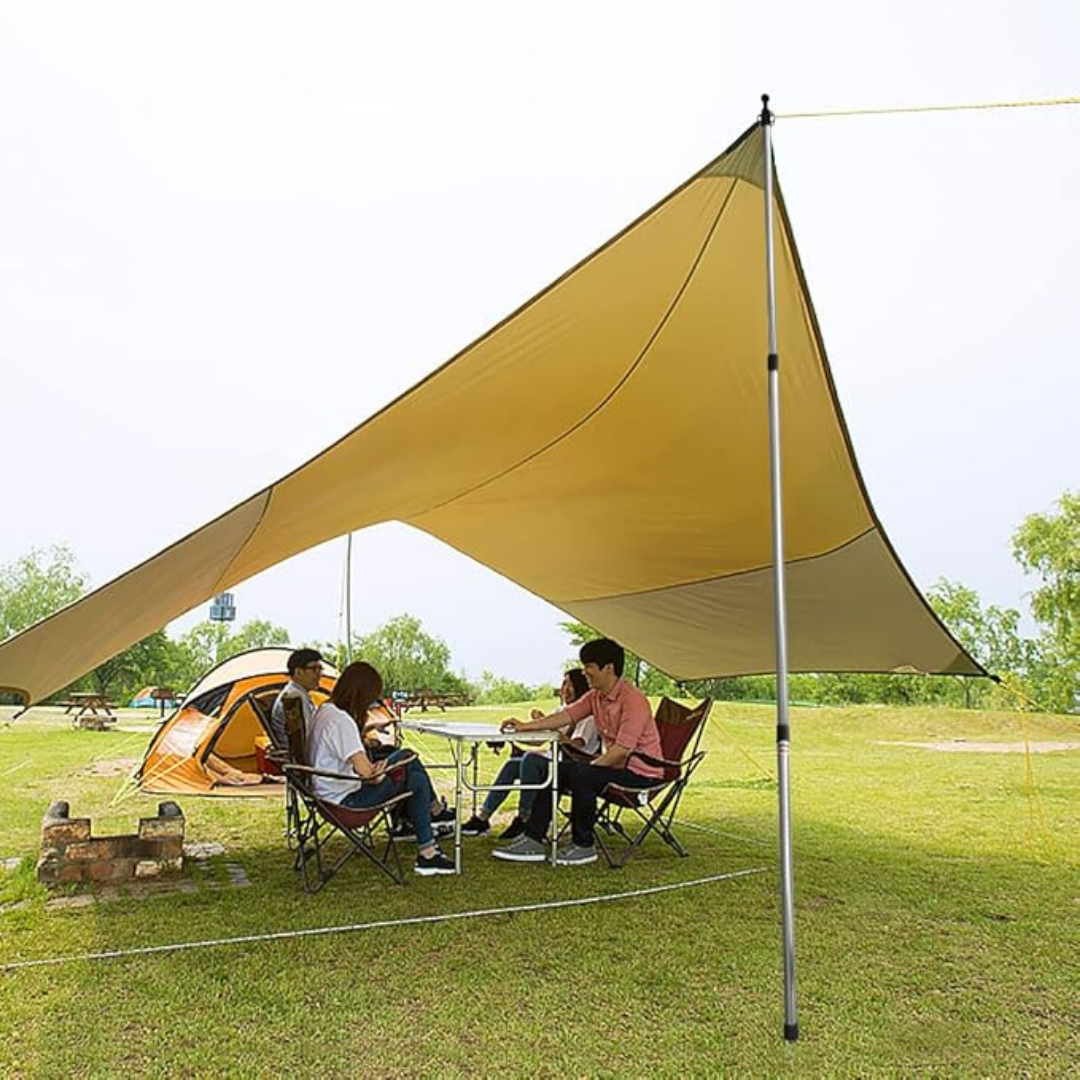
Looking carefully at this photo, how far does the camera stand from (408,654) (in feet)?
96.7

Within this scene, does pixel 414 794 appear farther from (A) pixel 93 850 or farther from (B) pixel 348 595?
(B) pixel 348 595

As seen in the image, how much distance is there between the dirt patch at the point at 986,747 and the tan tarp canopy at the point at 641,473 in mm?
6601

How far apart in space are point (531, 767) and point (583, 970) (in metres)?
1.77

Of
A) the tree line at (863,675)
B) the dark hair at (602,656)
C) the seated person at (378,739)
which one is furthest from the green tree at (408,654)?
the dark hair at (602,656)

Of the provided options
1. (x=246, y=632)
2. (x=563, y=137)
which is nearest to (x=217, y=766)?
(x=563, y=137)

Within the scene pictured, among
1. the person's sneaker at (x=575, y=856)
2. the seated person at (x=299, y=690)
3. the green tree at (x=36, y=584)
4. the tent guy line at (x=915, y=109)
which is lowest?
the person's sneaker at (x=575, y=856)

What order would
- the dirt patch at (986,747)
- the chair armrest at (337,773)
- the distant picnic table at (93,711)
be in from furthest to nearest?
the distant picnic table at (93,711) < the dirt patch at (986,747) < the chair armrest at (337,773)

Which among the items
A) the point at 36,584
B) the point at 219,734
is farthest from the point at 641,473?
the point at 36,584

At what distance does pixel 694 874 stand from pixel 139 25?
11.2 m

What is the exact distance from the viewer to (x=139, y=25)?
11.6 metres

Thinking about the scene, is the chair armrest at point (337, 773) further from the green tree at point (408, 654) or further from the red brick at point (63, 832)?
the green tree at point (408, 654)

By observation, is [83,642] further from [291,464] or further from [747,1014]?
[747,1014]

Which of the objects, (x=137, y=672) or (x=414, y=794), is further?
(x=137, y=672)

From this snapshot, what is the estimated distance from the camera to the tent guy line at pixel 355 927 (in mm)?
3166
